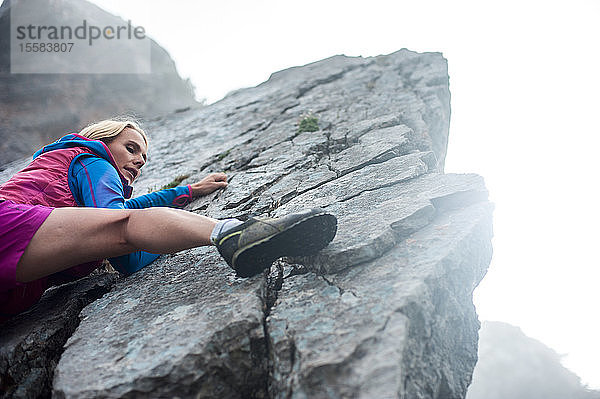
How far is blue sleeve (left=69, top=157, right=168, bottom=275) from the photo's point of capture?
2.57m

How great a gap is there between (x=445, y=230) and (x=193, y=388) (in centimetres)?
218

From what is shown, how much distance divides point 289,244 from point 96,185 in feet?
5.40

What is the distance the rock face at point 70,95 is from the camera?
1136 centimetres

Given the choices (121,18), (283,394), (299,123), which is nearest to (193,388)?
(283,394)

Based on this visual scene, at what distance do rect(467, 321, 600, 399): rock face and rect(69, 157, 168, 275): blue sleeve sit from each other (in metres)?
23.1

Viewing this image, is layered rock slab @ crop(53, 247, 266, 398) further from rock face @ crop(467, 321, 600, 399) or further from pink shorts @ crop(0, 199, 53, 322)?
rock face @ crop(467, 321, 600, 399)

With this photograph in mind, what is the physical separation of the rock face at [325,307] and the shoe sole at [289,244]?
16 centimetres

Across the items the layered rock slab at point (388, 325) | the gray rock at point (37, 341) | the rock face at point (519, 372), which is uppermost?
the layered rock slab at point (388, 325)

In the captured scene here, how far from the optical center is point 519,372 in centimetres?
2106

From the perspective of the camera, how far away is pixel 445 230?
109 inches

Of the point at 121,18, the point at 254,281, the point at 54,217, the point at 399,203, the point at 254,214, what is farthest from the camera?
the point at 121,18

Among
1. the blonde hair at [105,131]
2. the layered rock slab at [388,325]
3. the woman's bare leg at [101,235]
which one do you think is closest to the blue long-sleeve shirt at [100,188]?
the woman's bare leg at [101,235]

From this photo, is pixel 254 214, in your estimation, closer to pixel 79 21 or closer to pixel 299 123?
pixel 299 123

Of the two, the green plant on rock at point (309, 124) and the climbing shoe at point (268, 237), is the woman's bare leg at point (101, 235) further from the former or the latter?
the green plant on rock at point (309, 124)
